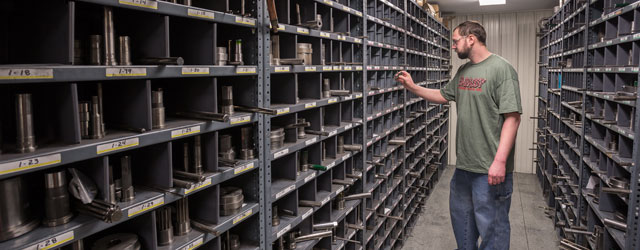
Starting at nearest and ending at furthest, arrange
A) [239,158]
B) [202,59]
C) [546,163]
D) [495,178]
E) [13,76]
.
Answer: [13,76] → [202,59] → [239,158] → [495,178] → [546,163]

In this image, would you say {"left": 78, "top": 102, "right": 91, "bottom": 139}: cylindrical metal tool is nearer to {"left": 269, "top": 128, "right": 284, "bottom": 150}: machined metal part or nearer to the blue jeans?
{"left": 269, "top": 128, "right": 284, "bottom": 150}: machined metal part

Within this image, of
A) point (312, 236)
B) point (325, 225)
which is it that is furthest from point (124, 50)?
point (325, 225)

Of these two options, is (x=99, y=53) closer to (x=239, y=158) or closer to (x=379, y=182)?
(x=239, y=158)

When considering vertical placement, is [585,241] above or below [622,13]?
below

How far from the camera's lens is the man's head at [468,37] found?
3020 mm

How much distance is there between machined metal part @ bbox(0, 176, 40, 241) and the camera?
1.34 metres

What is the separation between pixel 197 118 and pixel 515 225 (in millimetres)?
5184

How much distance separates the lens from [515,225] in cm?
590

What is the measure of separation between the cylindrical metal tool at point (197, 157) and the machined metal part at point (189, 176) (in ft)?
0.30

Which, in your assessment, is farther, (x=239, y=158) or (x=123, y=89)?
(x=239, y=158)

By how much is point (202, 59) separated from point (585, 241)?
4117 mm

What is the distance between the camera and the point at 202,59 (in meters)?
2.05

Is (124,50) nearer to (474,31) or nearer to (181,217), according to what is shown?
(181,217)

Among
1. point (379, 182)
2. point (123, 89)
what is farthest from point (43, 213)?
point (379, 182)
